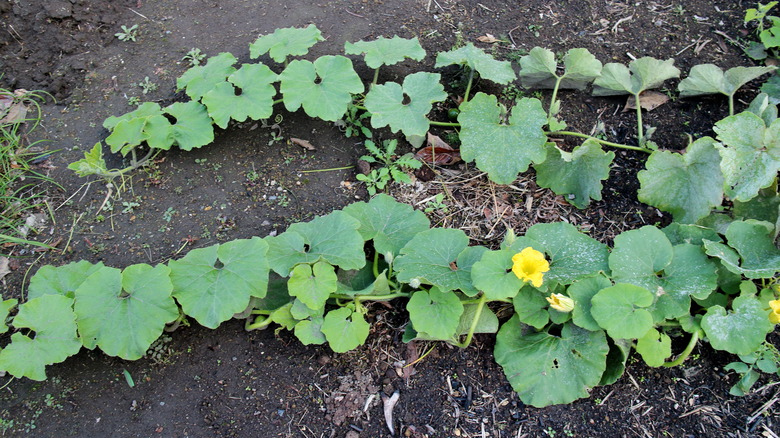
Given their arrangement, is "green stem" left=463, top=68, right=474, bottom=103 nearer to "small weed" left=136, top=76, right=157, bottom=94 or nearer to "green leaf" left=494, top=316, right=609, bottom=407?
"green leaf" left=494, top=316, right=609, bottom=407

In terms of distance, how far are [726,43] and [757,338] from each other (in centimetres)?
246

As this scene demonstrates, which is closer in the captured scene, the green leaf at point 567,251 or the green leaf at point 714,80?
the green leaf at point 567,251

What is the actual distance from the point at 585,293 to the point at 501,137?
3.44ft

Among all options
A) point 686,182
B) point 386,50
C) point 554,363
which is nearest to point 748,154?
point 686,182

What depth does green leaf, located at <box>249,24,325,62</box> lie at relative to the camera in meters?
3.48

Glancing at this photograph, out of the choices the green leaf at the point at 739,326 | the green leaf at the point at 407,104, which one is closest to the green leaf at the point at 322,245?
the green leaf at the point at 407,104

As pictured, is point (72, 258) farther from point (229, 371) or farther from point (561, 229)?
point (561, 229)

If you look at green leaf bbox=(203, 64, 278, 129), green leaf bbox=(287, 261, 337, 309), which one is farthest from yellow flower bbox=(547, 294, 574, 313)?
green leaf bbox=(203, 64, 278, 129)

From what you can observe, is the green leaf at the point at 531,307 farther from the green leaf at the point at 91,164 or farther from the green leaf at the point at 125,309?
the green leaf at the point at 91,164

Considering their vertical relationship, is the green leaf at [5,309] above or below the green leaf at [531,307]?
below

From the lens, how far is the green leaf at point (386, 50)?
345cm

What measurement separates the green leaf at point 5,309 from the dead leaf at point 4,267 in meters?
0.37

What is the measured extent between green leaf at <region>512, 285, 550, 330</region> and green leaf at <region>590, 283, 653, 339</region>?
23cm

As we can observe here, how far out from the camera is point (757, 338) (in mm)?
2529
